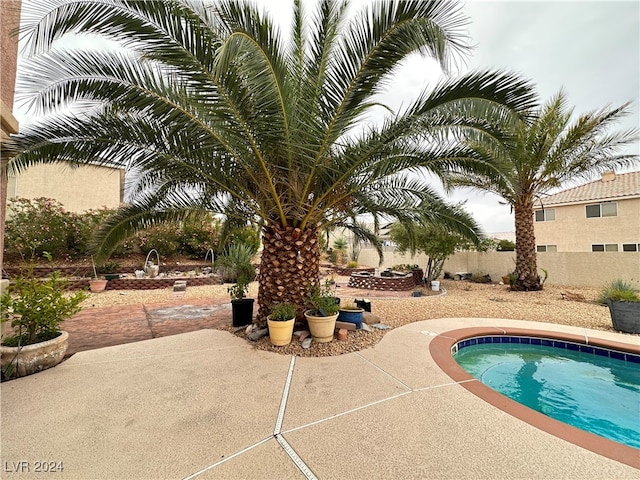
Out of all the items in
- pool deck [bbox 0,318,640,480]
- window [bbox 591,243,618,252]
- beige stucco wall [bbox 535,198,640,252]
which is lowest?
pool deck [bbox 0,318,640,480]

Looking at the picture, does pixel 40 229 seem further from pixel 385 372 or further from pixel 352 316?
pixel 385 372

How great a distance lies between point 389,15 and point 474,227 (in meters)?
5.88

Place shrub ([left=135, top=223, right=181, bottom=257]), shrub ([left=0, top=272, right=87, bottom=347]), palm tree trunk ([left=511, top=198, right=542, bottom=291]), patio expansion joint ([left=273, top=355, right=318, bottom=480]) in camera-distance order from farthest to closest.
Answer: shrub ([left=135, top=223, right=181, bottom=257]) → palm tree trunk ([left=511, top=198, right=542, bottom=291]) → shrub ([left=0, top=272, right=87, bottom=347]) → patio expansion joint ([left=273, top=355, right=318, bottom=480])

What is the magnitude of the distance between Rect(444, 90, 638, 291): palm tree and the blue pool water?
5935mm

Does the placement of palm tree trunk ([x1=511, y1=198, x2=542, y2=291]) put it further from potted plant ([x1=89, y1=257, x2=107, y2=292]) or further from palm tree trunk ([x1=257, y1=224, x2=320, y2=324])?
potted plant ([x1=89, y1=257, x2=107, y2=292])

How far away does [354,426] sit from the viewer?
283cm

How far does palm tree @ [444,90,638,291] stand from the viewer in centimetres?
1037

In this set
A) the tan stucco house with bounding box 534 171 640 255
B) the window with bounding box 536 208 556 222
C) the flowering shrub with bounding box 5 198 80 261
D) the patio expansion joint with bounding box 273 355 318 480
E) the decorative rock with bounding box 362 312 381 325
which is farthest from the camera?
the window with bounding box 536 208 556 222

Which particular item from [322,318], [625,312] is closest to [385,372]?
[322,318]

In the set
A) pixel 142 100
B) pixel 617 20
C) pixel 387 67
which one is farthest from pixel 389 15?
pixel 617 20

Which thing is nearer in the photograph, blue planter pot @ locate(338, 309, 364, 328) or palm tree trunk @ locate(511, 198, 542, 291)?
blue planter pot @ locate(338, 309, 364, 328)

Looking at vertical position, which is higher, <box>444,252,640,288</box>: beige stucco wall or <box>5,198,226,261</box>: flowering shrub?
<box>5,198,226,261</box>: flowering shrub

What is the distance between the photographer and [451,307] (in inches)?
356

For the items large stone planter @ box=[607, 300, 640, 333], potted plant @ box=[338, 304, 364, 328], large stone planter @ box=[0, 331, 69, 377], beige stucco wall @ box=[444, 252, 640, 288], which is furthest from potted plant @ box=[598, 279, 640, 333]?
large stone planter @ box=[0, 331, 69, 377]
